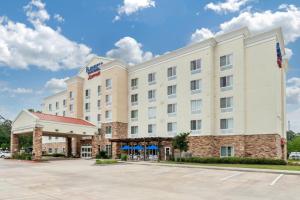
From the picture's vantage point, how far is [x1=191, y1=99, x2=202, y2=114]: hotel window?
4030cm

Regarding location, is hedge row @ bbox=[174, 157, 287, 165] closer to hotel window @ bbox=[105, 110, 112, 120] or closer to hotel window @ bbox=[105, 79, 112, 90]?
hotel window @ bbox=[105, 110, 112, 120]

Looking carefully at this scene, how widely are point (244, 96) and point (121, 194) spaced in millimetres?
25815

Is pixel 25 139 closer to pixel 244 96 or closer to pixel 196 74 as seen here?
pixel 196 74

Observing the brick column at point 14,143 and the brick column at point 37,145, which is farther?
the brick column at point 14,143

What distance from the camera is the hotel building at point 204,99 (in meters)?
35.7

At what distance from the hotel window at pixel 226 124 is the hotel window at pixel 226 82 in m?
3.70

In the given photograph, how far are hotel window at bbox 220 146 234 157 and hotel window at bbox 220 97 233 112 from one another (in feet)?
14.5

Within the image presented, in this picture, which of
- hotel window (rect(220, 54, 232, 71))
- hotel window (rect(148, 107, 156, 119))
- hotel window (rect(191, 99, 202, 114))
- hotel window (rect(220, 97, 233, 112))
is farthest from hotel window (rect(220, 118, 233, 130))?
hotel window (rect(148, 107, 156, 119))

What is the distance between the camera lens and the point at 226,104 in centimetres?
3834

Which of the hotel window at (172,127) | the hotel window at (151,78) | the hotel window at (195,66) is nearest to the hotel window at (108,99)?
the hotel window at (151,78)

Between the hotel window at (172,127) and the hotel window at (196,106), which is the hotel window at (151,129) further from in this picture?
the hotel window at (196,106)

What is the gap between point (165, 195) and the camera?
14.1 metres

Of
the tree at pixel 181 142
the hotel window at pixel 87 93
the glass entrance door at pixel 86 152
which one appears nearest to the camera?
the tree at pixel 181 142

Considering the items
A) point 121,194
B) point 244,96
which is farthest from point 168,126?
point 121,194
